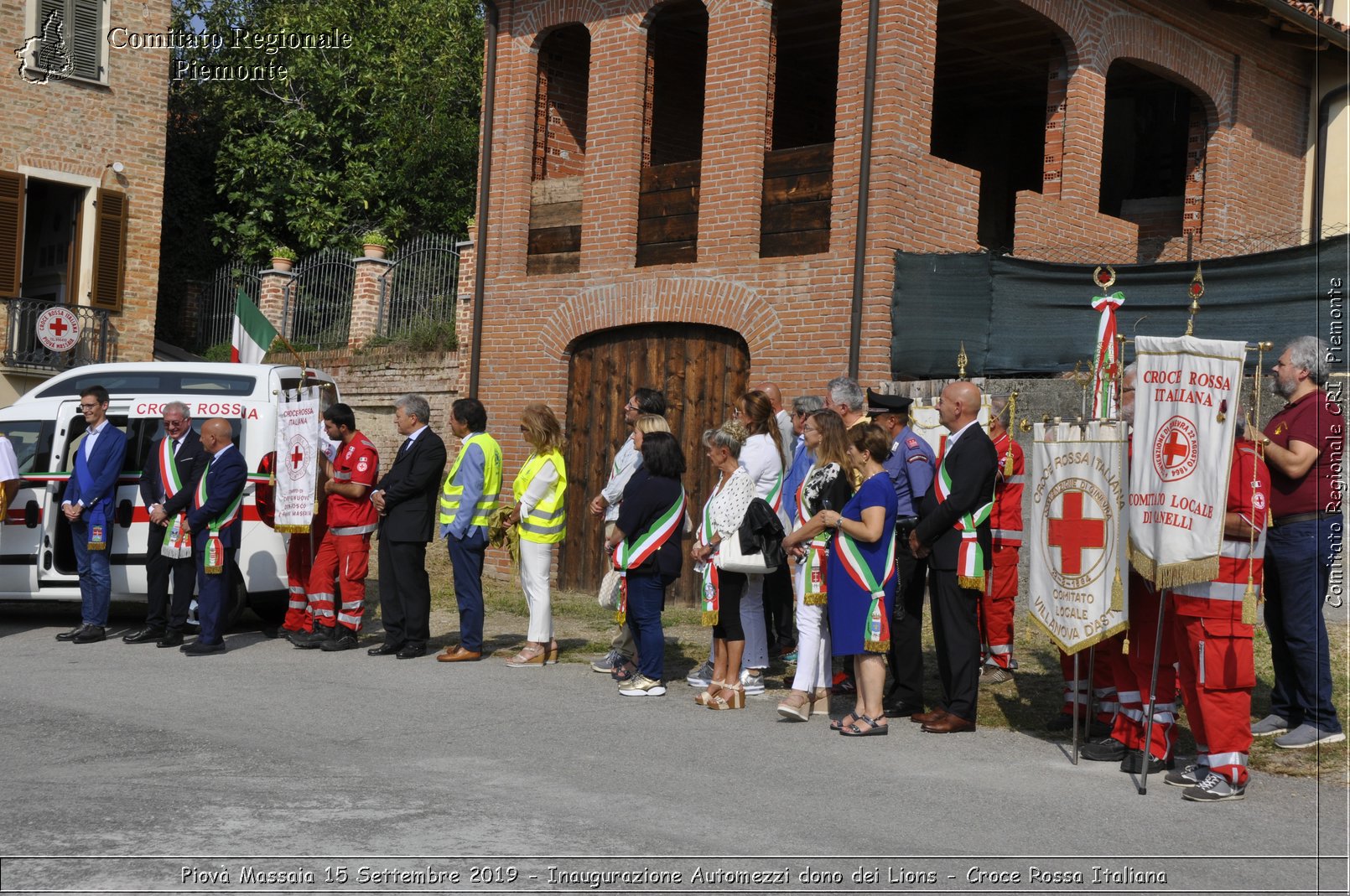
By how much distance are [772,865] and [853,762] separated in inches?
88.8

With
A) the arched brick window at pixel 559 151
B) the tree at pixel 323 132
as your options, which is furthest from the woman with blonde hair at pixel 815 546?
the tree at pixel 323 132

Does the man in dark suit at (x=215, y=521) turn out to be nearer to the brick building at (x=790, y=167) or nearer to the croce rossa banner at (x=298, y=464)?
the croce rossa banner at (x=298, y=464)

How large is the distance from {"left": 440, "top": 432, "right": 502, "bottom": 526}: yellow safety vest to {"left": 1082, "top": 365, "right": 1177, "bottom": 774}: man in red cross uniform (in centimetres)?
482

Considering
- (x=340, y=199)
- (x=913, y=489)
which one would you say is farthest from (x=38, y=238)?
(x=913, y=489)

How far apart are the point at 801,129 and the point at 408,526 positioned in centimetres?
1055

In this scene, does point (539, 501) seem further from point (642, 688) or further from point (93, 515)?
point (93, 515)

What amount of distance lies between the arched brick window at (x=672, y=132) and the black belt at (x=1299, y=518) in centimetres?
895

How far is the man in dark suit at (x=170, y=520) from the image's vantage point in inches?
447

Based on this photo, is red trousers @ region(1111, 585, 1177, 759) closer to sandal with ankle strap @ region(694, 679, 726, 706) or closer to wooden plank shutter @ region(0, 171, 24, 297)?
sandal with ankle strap @ region(694, 679, 726, 706)

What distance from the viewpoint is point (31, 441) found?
1238 cm

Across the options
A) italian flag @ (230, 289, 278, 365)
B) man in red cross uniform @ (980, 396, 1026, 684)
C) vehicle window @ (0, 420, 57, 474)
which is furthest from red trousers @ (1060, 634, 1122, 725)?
italian flag @ (230, 289, 278, 365)

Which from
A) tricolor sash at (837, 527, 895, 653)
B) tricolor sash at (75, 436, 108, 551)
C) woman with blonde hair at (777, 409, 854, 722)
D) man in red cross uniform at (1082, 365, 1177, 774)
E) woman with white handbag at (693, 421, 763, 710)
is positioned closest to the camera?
man in red cross uniform at (1082, 365, 1177, 774)

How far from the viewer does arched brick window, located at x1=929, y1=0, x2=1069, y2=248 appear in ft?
54.0

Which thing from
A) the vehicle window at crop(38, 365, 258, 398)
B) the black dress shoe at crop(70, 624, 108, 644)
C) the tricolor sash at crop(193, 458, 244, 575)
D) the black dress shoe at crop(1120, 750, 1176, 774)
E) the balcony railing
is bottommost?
the black dress shoe at crop(70, 624, 108, 644)
